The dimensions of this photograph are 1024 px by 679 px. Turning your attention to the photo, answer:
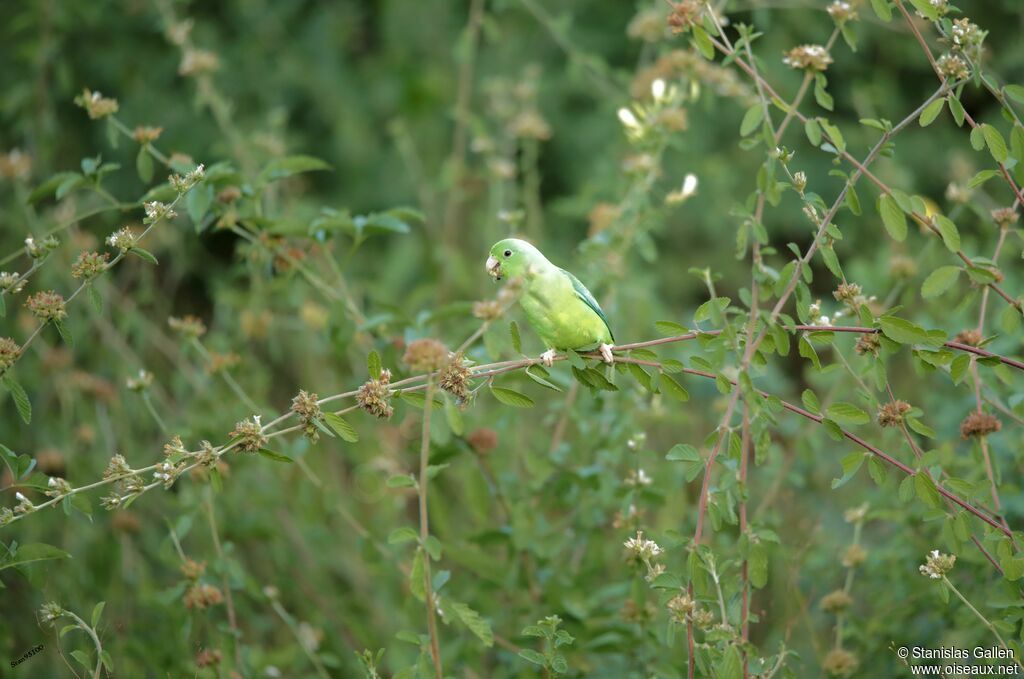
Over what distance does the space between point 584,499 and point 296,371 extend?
2639 millimetres

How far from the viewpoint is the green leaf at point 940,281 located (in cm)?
191

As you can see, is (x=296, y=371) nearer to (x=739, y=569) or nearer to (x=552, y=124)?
(x=552, y=124)

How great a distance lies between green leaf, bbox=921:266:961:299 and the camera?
1.91 metres

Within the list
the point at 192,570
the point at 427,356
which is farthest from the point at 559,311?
the point at 192,570

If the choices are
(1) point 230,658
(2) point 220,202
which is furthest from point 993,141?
(1) point 230,658

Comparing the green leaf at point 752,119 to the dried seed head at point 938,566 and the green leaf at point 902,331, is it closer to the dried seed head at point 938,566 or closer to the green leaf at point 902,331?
the green leaf at point 902,331

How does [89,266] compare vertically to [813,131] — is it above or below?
above

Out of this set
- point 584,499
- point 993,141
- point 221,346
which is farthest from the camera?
point 221,346

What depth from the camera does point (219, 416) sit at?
318cm

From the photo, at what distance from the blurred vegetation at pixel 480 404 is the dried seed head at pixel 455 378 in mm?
61

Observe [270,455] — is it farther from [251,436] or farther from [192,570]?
[192,570]

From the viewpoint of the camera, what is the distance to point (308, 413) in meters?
A: 1.78

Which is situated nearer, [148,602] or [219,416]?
[148,602]

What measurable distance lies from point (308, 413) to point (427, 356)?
0.26 meters
